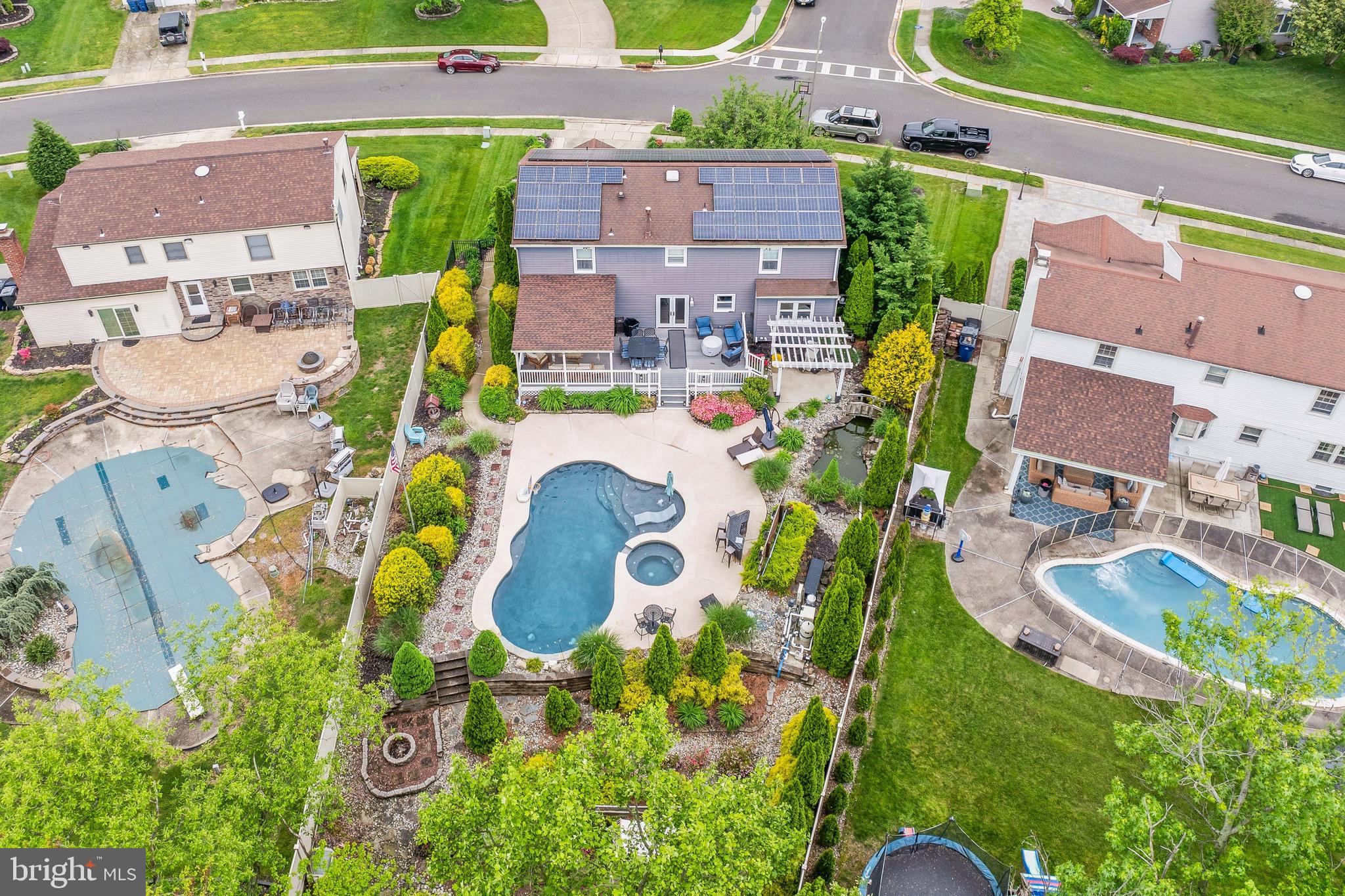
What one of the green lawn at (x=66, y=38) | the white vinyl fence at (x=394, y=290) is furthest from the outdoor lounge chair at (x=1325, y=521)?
the green lawn at (x=66, y=38)

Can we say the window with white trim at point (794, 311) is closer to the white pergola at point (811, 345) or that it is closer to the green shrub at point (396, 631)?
the white pergola at point (811, 345)

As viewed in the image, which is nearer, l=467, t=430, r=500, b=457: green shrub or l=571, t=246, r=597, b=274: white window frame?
l=467, t=430, r=500, b=457: green shrub

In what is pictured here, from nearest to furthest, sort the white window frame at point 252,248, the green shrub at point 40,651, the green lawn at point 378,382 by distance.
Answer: the green shrub at point 40,651 → the green lawn at point 378,382 → the white window frame at point 252,248

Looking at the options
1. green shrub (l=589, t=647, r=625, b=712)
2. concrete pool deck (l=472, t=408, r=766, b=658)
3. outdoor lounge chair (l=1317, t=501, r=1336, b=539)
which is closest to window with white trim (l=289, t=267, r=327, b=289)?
concrete pool deck (l=472, t=408, r=766, b=658)

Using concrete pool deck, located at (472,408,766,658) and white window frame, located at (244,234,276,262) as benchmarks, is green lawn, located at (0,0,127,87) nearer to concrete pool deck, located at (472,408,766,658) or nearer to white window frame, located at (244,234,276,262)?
white window frame, located at (244,234,276,262)

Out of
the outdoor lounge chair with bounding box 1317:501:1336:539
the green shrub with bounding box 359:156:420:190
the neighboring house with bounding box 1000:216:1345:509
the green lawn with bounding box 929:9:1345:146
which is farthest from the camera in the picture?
the green lawn with bounding box 929:9:1345:146

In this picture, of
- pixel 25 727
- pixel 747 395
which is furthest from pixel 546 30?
pixel 25 727
